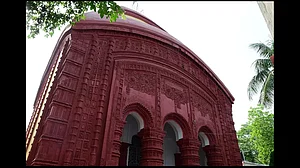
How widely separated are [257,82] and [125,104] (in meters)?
7.96

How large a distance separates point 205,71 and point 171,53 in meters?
1.96

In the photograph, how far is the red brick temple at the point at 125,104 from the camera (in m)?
4.44

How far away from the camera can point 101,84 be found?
534cm

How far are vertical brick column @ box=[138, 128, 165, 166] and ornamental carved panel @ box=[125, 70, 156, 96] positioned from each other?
3.85ft

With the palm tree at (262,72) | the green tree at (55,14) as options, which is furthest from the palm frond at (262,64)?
the green tree at (55,14)

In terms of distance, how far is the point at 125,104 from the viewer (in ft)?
17.9

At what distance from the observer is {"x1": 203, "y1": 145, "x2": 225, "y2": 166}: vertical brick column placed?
717 cm

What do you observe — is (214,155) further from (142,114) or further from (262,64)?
(262,64)

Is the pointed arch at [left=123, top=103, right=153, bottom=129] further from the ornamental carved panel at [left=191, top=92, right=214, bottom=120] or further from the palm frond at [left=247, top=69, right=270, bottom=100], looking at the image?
the palm frond at [left=247, top=69, right=270, bottom=100]

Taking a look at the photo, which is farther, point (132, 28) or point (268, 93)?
A: point (268, 93)

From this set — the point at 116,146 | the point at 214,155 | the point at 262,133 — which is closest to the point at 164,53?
the point at 116,146

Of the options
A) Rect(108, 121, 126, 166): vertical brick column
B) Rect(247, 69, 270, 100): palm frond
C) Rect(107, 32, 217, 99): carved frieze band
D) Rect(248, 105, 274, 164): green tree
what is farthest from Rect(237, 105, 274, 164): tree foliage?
Rect(108, 121, 126, 166): vertical brick column

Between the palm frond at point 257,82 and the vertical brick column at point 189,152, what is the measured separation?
5.66 metres
